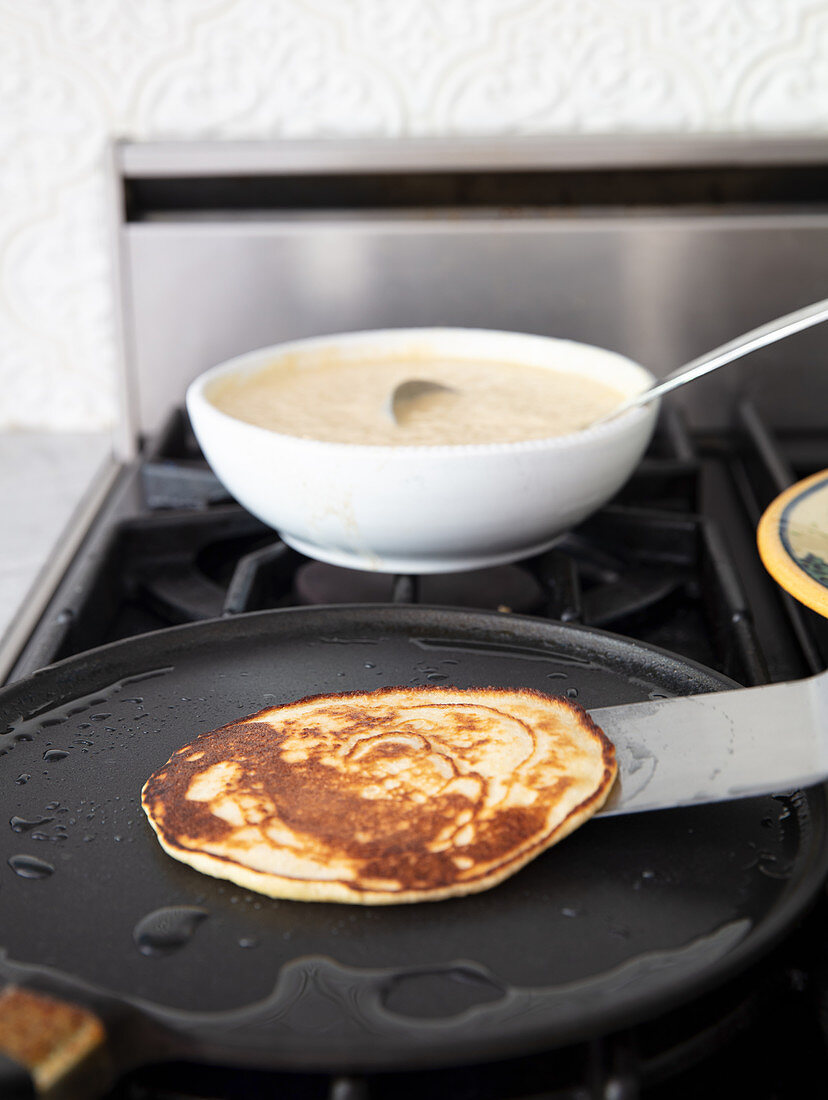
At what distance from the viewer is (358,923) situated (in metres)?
0.46

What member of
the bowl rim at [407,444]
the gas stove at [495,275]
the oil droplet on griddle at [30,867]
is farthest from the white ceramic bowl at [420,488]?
the oil droplet on griddle at [30,867]

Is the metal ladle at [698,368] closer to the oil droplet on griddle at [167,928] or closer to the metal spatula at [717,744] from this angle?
the metal spatula at [717,744]

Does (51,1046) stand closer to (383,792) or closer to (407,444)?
(383,792)

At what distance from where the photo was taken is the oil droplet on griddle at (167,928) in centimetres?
45

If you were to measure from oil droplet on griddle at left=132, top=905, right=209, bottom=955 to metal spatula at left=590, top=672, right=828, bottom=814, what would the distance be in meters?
0.19

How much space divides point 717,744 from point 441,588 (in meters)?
0.37

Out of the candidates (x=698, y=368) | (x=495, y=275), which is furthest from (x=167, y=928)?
(x=495, y=275)

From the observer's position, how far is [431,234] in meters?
1.20

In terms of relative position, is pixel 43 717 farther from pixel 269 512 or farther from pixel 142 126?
pixel 142 126

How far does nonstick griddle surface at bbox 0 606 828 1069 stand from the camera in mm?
403

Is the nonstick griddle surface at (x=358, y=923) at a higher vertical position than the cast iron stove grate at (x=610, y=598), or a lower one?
higher

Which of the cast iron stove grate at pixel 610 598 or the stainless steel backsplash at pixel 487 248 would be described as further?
the stainless steel backsplash at pixel 487 248

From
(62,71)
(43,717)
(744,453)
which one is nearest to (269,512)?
(43,717)

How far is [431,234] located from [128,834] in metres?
0.85
